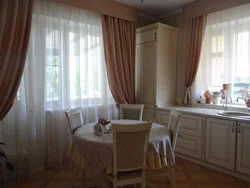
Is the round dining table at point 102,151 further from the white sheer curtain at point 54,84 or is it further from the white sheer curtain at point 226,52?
the white sheer curtain at point 226,52

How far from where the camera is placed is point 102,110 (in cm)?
349

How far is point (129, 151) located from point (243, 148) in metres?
1.72

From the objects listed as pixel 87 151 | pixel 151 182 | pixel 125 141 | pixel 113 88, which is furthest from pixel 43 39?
pixel 151 182

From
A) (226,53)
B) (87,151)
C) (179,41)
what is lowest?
(87,151)

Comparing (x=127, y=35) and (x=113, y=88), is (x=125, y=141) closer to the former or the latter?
(x=113, y=88)

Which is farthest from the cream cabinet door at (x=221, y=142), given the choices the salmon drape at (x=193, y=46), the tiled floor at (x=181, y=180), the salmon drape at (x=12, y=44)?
the salmon drape at (x=12, y=44)

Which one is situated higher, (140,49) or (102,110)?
(140,49)

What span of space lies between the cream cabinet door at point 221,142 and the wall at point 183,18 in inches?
43.1

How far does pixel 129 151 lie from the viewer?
180 centimetres

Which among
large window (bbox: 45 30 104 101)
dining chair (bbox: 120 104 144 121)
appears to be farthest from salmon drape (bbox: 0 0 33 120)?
dining chair (bbox: 120 104 144 121)

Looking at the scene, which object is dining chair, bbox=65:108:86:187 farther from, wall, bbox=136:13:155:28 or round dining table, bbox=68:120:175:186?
wall, bbox=136:13:155:28

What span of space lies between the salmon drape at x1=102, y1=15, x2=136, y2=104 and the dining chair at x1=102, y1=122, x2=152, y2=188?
72.0 inches

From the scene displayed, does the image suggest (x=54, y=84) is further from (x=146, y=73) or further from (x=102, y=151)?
(x=146, y=73)

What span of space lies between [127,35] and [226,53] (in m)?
1.75
